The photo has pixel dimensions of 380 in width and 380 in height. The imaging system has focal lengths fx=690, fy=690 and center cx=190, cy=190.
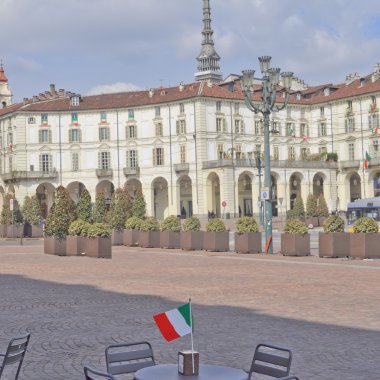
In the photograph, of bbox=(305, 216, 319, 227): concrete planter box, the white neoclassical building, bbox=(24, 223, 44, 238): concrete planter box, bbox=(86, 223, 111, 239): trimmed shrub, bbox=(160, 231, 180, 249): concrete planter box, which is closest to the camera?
bbox=(86, 223, 111, 239): trimmed shrub

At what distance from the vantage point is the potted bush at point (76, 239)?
28.8m

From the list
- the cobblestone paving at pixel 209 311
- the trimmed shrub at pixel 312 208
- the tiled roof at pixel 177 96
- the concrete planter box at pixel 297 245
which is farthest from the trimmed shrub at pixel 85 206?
the tiled roof at pixel 177 96

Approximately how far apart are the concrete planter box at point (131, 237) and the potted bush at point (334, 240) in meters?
13.0

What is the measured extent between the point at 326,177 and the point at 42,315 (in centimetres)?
6736

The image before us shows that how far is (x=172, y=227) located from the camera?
34.4 meters

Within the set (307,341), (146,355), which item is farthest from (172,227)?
(146,355)

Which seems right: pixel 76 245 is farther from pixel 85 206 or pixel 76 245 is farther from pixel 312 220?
pixel 312 220

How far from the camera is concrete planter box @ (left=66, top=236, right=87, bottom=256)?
2877 centimetres

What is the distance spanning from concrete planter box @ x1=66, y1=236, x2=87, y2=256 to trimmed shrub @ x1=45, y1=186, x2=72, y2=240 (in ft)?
2.50

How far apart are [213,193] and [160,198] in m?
7.39

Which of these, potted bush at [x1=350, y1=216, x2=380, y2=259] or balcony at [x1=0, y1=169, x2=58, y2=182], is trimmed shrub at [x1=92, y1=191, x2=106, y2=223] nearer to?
potted bush at [x1=350, y1=216, x2=380, y2=259]

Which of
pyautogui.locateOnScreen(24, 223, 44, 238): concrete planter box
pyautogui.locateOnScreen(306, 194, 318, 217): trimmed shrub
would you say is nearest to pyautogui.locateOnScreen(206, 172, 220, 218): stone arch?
pyautogui.locateOnScreen(306, 194, 318, 217): trimmed shrub

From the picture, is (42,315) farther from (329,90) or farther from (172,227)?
(329,90)

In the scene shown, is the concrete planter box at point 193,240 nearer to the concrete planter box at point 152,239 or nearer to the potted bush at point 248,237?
the concrete planter box at point 152,239
